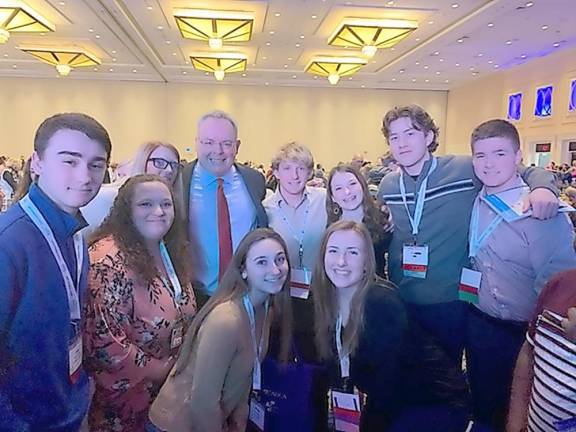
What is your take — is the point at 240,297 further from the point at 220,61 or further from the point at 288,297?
the point at 220,61

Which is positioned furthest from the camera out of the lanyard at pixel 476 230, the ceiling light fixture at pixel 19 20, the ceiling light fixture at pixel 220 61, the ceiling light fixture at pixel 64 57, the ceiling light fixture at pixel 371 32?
the ceiling light fixture at pixel 220 61

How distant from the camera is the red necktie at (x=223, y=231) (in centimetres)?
275

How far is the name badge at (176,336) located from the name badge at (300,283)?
637 mm

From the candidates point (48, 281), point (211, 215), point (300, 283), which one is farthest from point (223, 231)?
point (48, 281)

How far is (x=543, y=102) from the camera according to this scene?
1511 centimetres

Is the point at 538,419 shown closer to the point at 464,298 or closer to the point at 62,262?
the point at 464,298

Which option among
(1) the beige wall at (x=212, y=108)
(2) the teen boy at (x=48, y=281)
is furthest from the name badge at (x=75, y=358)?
(1) the beige wall at (x=212, y=108)

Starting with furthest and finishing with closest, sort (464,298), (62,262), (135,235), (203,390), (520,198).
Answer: (464,298) < (520,198) < (135,235) < (203,390) < (62,262)

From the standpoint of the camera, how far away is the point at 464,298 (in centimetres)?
234

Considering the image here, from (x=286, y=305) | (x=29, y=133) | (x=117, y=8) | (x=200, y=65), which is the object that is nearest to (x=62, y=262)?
(x=286, y=305)

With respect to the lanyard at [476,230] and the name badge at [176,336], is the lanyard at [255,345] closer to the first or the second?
the name badge at [176,336]

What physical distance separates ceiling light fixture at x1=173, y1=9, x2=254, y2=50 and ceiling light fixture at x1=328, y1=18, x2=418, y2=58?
2072 millimetres

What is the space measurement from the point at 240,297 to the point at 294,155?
3.49ft

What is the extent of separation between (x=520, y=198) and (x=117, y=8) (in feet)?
32.6
